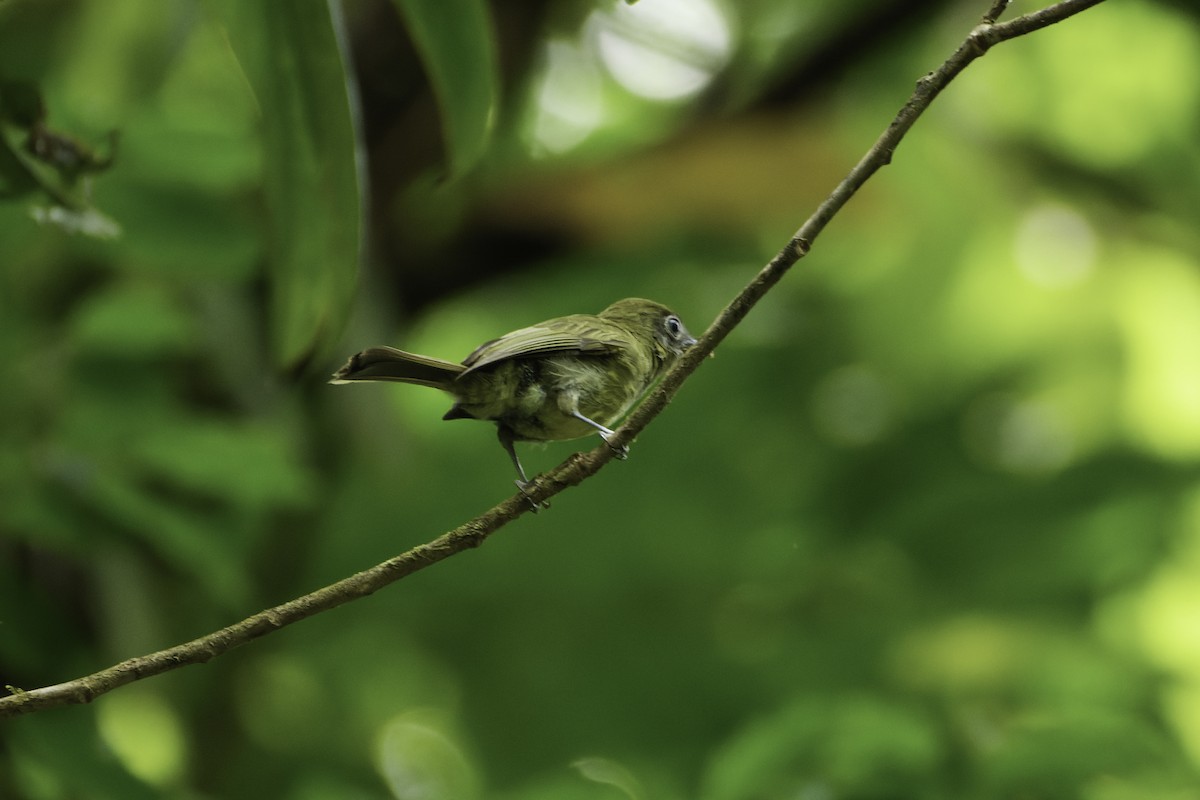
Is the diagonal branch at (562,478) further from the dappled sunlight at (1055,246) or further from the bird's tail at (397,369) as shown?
the dappled sunlight at (1055,246)

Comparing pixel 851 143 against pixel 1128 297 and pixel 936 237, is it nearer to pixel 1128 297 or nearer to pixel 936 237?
pixel 936 237

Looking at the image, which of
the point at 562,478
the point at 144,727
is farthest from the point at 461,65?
the point at 144,727

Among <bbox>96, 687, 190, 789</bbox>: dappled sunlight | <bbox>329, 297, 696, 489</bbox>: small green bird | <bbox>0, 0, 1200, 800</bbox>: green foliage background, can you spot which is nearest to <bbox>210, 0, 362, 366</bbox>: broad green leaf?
<bbox>329, 297, 696, 489</bbox>: small green bird

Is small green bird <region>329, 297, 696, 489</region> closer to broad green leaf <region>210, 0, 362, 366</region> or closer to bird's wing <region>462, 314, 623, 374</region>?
bird's wing <region>462, 314, 623, 374</region>

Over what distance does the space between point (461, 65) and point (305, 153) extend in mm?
282

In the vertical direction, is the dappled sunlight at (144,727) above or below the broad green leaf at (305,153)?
above

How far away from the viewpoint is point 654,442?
4414mm

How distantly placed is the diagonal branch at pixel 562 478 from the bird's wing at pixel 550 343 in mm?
608

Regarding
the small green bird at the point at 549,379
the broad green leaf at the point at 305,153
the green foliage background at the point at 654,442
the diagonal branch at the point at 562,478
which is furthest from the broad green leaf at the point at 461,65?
the green foliage background at the point at 654,442

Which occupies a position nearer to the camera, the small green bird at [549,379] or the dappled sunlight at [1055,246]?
the small green bird at [549,379]

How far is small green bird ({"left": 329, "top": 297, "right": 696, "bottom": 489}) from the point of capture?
8.05 feet

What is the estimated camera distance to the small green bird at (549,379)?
2.45 m

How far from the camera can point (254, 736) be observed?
13.2 feet

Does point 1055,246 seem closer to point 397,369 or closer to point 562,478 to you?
point 397,369
